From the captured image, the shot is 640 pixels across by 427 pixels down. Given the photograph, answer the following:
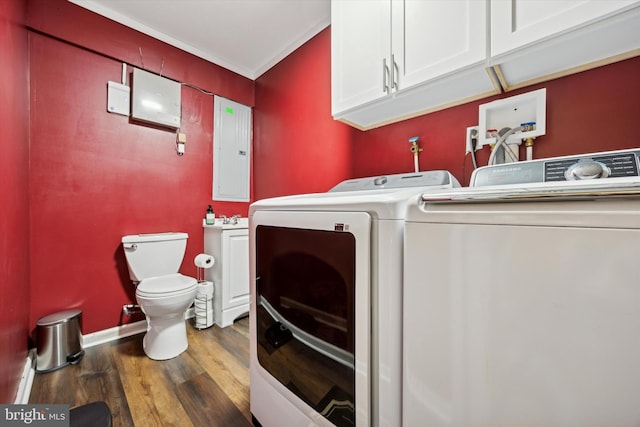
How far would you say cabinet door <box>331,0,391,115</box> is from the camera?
1238 mm

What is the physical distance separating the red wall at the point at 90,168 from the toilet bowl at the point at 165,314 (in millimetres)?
504

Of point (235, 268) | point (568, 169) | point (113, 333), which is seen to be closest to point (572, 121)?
point (568, 169)

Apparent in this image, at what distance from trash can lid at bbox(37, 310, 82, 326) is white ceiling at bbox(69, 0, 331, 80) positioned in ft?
7.67

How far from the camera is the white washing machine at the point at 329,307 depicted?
67 cm

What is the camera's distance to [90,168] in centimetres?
194

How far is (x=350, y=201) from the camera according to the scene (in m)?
0.75

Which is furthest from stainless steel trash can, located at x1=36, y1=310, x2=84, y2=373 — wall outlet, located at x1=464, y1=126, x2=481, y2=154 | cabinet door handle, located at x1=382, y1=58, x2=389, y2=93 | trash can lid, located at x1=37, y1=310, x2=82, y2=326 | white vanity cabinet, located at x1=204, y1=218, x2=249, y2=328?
wall outlet, located at x1=464, y1=126, x2=481, y2=154

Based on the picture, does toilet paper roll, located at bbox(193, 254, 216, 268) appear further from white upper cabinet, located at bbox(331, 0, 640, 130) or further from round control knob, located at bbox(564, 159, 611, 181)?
round control knob, located at bbox(564, 159, 611, 181)

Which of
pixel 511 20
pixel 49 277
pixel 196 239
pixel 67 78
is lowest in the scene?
pixel 49 277

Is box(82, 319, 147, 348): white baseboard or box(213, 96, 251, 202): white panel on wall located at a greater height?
box(213, 96, 251, 202): white panel on wall

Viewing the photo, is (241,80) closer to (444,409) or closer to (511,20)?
(511,20)

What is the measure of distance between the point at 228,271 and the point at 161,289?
61 cm

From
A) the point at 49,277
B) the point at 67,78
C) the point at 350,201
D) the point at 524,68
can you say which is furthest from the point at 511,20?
the point at 49,277

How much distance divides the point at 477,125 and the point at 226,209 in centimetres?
241
